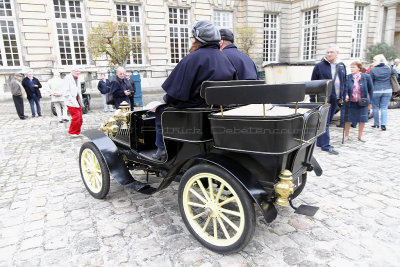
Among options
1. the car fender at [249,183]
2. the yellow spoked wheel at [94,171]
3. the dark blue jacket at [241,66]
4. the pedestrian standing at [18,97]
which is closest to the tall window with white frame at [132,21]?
the pedestrian standing at [18,97]

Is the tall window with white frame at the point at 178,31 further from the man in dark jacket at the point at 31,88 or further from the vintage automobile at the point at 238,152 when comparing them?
the vintage automobile at the point at 238,152

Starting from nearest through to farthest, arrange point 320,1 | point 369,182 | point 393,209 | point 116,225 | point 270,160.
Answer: point 270,160
point 116,225
point 393,209
point 369,182
point 320,1

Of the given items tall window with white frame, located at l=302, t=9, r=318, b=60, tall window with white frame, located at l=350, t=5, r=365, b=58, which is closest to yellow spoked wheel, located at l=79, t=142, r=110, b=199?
tall window with white frame, located at l=302, t=9, r=318, b=60

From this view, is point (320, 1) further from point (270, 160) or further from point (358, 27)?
point (270, 160)

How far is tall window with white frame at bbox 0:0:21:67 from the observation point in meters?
14.7

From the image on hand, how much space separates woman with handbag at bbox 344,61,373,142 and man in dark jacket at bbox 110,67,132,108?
5.88 m

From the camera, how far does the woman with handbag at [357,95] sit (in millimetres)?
6020

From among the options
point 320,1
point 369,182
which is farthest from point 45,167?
point 320,1

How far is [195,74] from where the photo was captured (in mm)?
2555

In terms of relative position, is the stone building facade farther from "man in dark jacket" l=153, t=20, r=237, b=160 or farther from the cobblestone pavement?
"man in dark jacket" l=153, t=20, r=237, b=160

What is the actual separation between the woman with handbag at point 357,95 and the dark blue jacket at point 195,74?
174 inches

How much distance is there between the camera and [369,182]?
3.93m

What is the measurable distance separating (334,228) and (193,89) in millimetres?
1995

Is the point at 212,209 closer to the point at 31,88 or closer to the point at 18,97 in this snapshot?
the point at 18,97
